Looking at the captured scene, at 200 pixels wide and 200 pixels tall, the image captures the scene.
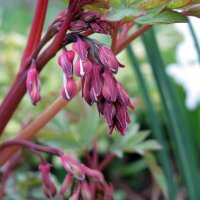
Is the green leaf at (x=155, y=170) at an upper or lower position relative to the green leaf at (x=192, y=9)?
lower

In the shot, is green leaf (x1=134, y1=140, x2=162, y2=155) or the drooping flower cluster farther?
green leaf (x1=134, y1=140, x2=162, y2=155)

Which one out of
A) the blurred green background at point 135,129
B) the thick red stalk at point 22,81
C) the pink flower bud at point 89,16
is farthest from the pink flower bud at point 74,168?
the blurred green background at point 135,129

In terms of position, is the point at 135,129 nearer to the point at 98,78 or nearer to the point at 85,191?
the point at 85,191

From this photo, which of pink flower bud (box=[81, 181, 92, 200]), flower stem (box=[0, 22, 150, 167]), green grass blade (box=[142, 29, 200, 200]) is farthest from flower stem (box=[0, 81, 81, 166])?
green grass blade (box=[142, 29, 200, 200])

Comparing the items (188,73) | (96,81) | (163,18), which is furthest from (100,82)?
(188,73)

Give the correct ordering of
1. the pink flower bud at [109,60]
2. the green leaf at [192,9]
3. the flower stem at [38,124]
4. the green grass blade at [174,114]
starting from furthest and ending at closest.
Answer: the green grass blade at [174,114] < the flower stem at [38,124] < the green leaf at [192,9] < the pink flower bud at [109,60]

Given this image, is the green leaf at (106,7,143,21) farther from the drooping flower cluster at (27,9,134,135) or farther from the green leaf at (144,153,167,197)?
the green leaf at (144,153,167,197)

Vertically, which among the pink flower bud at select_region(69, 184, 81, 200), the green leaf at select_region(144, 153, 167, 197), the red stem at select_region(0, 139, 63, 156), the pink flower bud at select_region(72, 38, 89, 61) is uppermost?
the pink flower bud at select_region(72, 38, 89, 61)

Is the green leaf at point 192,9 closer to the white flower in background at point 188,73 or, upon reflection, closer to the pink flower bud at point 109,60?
the pink flower bud at point 109,60
